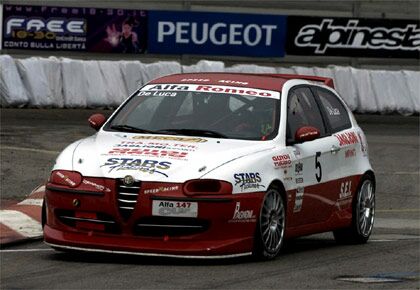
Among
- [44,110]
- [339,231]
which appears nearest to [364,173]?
[339,231]

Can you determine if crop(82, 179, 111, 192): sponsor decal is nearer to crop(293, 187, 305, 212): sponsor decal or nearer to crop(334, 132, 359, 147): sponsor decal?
crop(293, 187, 305, 212): sponsor decal

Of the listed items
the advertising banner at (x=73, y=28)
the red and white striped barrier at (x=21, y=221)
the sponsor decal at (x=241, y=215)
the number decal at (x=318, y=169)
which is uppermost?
the sponsor decal at (x=241, y=215)

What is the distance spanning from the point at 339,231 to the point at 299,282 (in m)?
2.92

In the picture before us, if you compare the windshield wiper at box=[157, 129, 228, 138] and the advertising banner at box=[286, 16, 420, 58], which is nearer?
the windshield wiper at box=[157, 129, 228, 138]

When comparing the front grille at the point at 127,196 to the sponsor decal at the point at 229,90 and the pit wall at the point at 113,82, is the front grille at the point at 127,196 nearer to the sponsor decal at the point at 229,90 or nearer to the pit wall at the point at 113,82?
the sponsor decal at the point at 229,90

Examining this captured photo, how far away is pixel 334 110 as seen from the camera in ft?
41.9

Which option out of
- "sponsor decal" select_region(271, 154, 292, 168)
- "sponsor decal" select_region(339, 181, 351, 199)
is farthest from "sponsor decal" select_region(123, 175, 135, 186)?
"sponsor decal" select_region(339, 181, 351, 199)

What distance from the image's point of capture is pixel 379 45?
28.9 m

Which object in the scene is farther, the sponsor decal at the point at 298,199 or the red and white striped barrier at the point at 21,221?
the red and white striped barrier at the point at 21,221

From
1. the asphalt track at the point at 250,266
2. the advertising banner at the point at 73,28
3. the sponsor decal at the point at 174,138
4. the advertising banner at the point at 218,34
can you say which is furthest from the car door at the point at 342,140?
A: the advertising banner at the point at 218,34

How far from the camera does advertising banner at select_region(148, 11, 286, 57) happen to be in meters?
27.6

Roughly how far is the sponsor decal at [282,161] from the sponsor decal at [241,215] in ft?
1.97

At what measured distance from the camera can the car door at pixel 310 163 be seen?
447 inches

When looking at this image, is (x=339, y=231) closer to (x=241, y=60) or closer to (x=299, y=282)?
(x=299, y=282)
